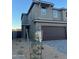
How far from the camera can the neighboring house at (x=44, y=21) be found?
229cm

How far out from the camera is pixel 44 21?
2459 millimetres

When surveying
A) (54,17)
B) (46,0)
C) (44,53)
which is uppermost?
(46,0)

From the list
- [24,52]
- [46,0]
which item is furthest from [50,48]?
[46,0]

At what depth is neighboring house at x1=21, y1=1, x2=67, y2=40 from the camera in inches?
90.4

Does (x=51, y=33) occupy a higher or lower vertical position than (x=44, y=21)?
lower

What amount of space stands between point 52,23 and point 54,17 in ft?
0.61

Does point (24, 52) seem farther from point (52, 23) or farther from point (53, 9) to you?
point (53, 9)

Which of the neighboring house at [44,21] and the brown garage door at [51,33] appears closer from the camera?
the neighboring house at [44,21]

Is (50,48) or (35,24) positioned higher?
(35,24)

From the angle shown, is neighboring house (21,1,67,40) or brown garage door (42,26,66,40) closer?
neighboring house (21,1,67,40)
